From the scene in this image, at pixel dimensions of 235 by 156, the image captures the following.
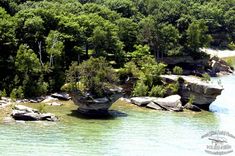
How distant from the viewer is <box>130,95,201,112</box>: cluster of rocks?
62375mm

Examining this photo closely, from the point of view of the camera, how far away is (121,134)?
170 ft

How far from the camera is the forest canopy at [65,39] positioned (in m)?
65.4

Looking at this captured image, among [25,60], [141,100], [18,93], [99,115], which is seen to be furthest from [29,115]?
[141,100]

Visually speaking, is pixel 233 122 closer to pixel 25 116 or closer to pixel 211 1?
pixel 25 116

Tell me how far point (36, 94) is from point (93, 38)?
1404 centimetres

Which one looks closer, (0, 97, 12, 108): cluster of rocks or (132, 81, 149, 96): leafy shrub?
(0, 97, 12, 108): cluster of rocks

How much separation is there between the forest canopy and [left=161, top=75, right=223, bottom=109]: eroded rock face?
509 inches

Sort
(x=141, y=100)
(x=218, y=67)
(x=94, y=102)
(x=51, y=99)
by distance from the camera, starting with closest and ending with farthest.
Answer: (x=94, y=102) < (x=51, y=99) < (x=141, y=100) < (x=218, y=67)

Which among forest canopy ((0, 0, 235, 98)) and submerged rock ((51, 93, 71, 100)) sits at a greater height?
Answer: forest canopy ((0, 0, 235, 98))

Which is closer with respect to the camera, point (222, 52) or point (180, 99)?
point (180, 99)

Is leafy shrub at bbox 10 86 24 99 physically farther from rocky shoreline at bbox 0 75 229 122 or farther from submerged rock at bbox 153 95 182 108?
submerged rock at bbox 153 95 182 108

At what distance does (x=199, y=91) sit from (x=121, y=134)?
51.5ft

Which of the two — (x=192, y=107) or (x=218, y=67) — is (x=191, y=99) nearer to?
(x=192, y=107)

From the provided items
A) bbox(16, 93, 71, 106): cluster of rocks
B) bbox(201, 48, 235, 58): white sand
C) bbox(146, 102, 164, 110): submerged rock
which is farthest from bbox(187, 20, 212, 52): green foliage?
bbox(16, 93, 71, 106): cluster of rocks
